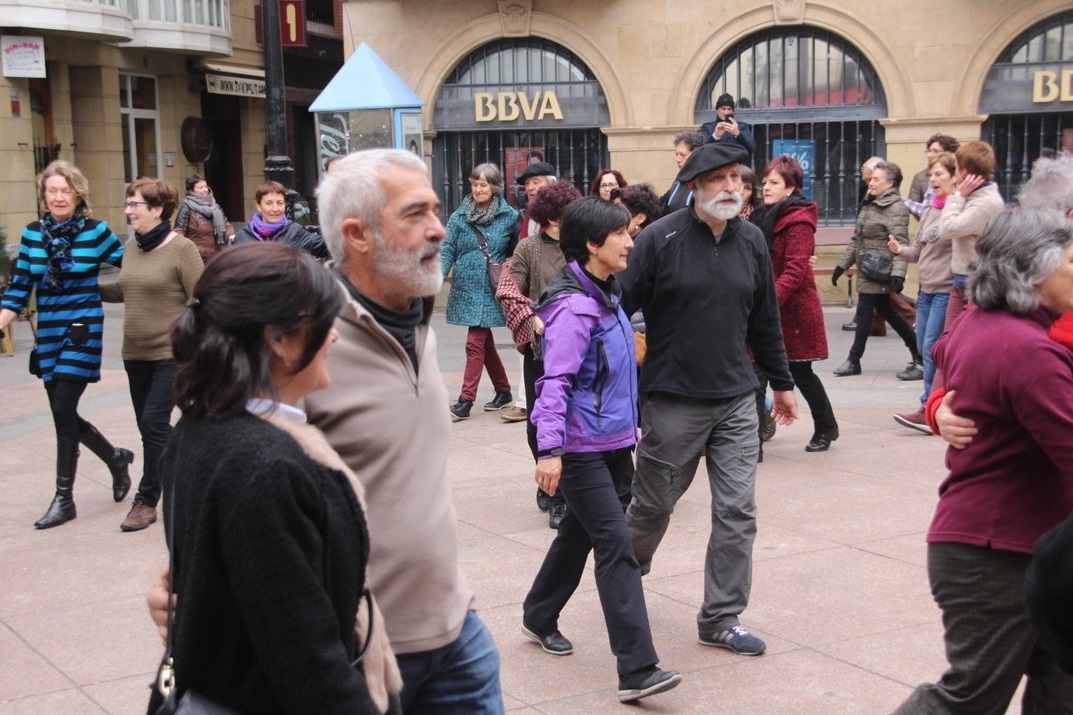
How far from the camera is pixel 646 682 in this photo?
15.0 ft

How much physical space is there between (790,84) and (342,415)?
14.3 m

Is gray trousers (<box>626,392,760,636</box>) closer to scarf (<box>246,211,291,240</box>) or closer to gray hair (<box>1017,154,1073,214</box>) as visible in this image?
gray hair (<box>1017,154,1073,214</box>)

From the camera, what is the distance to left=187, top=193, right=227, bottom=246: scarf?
10.5 meters

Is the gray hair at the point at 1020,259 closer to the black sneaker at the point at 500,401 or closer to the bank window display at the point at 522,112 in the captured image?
the black sneaker at the point at 500,401

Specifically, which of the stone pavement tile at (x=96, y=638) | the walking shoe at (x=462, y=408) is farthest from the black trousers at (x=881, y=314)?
the stone pavement tile at (x=96, y=638)

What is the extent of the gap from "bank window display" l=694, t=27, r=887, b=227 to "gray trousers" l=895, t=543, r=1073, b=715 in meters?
12.9

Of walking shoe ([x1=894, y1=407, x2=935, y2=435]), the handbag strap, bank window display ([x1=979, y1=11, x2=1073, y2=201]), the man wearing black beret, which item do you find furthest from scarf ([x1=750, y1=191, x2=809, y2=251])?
bank window display ([x1=979, y1=11, x2=1073, y2=201])

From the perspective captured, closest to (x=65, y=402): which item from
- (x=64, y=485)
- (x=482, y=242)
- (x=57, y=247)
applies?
(x=64, y=485)

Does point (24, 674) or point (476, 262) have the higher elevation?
point (476, 262)

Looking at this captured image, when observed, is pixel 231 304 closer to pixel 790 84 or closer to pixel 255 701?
pixel 255 701

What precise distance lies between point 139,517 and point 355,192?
4.67m

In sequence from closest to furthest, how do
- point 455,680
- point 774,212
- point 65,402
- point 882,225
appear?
point 455,680 < point 65,402 < point 774,212 < point 882,225

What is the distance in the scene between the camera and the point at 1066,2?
15.1 metres

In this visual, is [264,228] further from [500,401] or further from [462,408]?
[500,401]
